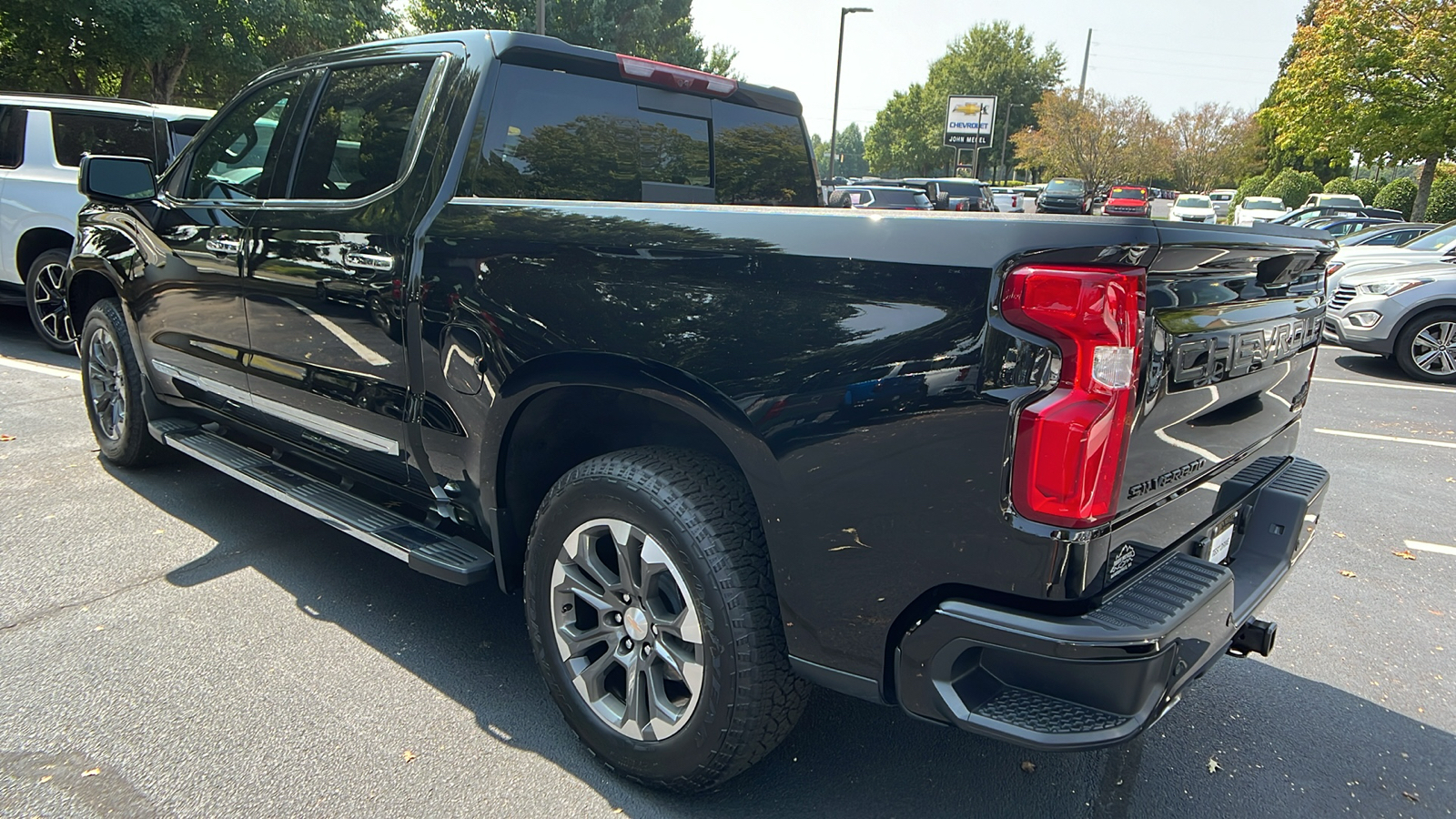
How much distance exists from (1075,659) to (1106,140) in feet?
183

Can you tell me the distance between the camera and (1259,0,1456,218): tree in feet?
73.2

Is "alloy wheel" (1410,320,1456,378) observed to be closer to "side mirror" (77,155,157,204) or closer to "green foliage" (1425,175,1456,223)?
"side mirror" (77,155,157,204)

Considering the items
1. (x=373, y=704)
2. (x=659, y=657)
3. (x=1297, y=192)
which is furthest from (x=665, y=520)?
(x=1297, y=192)

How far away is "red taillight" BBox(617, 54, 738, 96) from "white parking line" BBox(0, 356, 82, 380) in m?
5.75

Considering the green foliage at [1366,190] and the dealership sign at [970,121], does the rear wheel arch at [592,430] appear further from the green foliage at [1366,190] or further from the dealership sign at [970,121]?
the dealership sign at [970,121]

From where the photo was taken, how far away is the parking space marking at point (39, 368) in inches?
269

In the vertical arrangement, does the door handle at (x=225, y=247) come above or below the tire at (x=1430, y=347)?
above

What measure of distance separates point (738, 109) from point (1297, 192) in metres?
43.4

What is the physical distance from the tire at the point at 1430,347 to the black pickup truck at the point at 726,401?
26.0ft

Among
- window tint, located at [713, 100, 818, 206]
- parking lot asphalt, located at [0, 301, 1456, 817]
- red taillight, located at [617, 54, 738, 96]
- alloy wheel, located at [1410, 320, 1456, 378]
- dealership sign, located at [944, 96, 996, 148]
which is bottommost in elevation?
parking lot asphalt, located at [0, 301, 1456, 817]

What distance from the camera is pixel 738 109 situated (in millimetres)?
3666

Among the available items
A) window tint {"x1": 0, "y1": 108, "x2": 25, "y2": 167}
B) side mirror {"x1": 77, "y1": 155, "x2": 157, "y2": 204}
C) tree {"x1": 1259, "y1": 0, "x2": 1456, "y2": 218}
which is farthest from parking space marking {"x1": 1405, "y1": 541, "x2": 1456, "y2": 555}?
tree {"x1": 1259, "y1": 0, "x2": 1456, "y2": 218}

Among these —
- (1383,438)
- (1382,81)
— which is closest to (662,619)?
(1383,438)

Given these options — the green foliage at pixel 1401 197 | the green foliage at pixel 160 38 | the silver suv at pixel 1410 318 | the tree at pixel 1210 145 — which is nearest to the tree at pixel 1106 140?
the tree at pixel 1210 145
